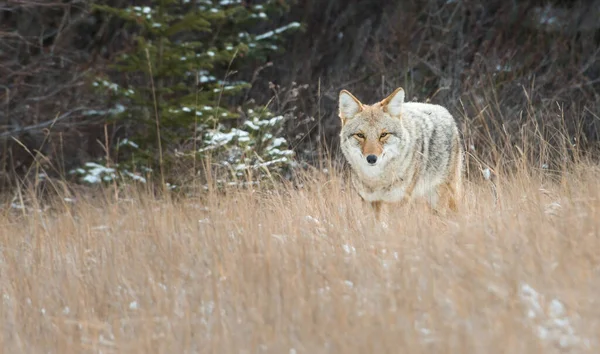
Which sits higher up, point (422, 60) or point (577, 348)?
point (577, 348)

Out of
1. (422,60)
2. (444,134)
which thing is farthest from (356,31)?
(444,134)

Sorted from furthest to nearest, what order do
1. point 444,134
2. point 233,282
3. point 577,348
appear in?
1. point 444,134
2. point 233,282
3. point 577,348

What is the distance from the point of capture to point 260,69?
10898 millimetres

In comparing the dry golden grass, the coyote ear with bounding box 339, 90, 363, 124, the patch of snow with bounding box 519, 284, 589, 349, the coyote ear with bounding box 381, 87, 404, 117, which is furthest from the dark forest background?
the patch of snow with bounding box 519, 284, 589, 349

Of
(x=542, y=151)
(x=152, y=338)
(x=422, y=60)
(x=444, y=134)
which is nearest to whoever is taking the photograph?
(x=152, y=338)

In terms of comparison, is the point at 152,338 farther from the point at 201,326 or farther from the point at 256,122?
the point at 256,122

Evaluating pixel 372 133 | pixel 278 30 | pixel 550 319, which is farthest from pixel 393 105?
pixel 278 30

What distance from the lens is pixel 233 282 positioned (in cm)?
377

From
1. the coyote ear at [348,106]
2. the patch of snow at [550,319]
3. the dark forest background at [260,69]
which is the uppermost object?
the patch of snow at [550,319]

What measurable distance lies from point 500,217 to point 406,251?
28.0 inches

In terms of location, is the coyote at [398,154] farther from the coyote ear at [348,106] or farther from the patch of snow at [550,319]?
the patch of snow at [550,319]

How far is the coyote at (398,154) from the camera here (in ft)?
18.9

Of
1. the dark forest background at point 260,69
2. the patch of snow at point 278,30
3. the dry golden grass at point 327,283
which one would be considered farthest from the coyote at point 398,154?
the patch of snow at point 278,30

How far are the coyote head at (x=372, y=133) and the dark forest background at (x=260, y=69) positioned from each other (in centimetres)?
220
